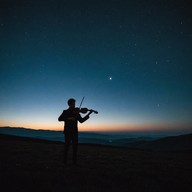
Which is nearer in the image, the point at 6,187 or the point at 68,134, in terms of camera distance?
the point at 6,187

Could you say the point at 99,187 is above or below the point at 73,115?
below

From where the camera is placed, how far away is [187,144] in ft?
183

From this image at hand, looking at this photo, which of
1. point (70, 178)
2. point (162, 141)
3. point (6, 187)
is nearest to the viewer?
point (6, 187)

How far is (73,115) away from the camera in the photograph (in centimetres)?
796

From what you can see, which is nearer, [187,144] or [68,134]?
[68,134]

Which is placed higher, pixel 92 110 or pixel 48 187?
pixel 92 110

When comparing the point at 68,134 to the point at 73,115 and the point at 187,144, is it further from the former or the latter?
the point at 187,144

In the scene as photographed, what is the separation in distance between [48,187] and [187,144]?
192 feet

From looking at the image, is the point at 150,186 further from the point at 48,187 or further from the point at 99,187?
the point at 48,187

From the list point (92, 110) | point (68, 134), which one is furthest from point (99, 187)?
point (92, 110)

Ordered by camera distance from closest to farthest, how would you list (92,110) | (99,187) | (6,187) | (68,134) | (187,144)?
(6,187)
(99,187)
(68,134)
(92,110)
(187,144)

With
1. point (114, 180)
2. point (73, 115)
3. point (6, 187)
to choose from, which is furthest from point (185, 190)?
point (73, 115)

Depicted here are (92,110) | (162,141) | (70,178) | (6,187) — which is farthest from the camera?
(162,141)

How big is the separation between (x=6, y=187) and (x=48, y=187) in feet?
2.84
